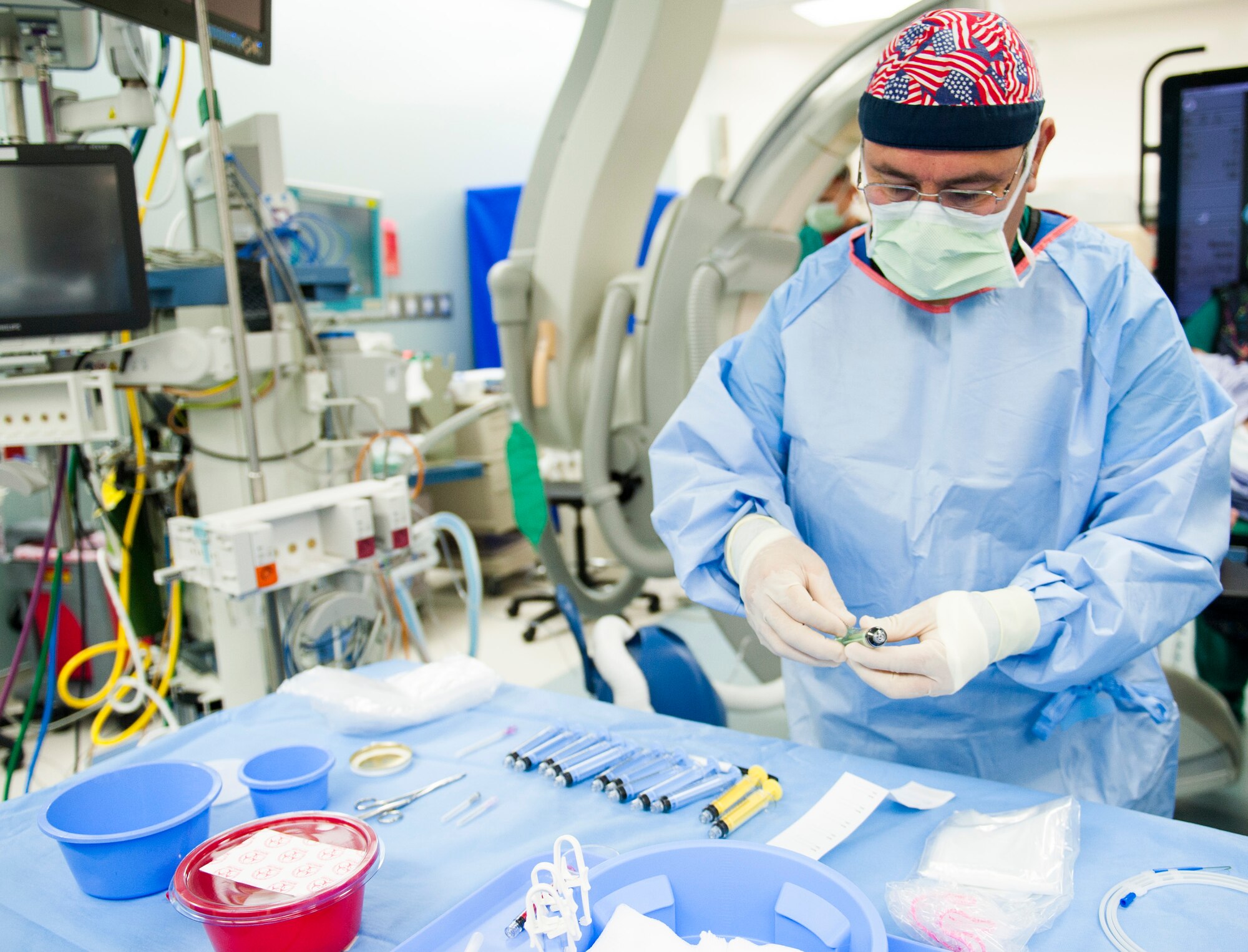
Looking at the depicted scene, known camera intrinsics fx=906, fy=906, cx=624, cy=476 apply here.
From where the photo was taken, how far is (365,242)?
369 cm

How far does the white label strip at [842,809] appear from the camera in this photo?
929mm

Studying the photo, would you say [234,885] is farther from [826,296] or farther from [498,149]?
Answer: [498,149]

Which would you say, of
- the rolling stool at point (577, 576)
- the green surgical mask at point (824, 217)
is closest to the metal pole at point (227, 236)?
the rolling stool at point (577, 576)

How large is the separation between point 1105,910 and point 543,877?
506 mm

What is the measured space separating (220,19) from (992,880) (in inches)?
78.9

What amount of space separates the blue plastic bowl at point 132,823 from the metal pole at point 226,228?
2.94ft

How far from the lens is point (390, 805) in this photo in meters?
1.05

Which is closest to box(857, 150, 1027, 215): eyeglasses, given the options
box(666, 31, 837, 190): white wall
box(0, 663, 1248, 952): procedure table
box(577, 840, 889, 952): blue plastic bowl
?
box(0, 663, 1248, 952): procedure table

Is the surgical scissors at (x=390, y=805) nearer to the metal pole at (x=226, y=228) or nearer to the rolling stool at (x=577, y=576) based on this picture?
the metal pole at (x=226, y=228)

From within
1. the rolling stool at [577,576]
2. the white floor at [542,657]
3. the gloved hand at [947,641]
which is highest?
the gloved hand at [947,641]

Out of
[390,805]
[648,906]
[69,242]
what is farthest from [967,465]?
[69,242]

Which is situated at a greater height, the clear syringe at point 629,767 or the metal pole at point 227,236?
the metal pole at point 227,236

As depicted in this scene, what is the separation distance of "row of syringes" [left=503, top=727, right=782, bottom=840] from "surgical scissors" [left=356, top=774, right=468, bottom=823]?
0.32 ft

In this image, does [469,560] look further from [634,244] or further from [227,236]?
[634,244]
